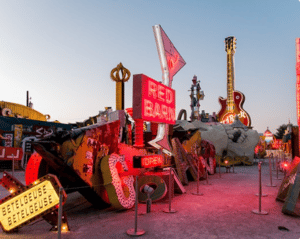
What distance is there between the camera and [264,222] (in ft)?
21.5

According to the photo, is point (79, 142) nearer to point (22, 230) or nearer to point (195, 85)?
point (22, 230)

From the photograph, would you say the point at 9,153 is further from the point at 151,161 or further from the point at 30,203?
the point at 30,203

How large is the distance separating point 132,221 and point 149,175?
2.86 metres

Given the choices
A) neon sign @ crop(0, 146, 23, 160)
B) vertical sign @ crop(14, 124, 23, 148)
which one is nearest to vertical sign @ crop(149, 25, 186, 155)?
neon sign @ crop(0, 146, 23, 160)

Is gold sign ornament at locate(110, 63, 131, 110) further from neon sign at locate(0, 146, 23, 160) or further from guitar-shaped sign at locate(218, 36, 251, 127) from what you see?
guitar-shaped sign at locate(218, 36, 251, 127)

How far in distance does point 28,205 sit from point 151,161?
477 cm

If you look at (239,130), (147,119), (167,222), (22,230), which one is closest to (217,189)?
(147,119)

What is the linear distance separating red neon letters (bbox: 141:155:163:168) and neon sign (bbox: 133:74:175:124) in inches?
63.4

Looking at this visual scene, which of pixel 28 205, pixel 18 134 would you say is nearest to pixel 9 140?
pixel 18 134

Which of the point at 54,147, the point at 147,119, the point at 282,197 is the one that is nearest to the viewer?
the point at 54,147

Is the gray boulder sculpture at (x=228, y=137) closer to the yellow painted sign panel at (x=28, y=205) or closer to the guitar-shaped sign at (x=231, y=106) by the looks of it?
the guitar-shaped sign at (x=231, y=106)

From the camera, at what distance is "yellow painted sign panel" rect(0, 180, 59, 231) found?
5.44m

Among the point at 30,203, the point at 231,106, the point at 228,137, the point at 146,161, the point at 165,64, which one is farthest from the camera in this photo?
the point at 231,106

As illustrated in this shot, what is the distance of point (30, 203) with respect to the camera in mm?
5562
